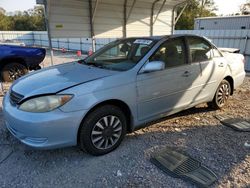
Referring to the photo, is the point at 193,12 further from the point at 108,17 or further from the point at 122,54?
the point at 122,54

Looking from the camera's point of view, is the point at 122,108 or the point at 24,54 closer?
the point at 122,108

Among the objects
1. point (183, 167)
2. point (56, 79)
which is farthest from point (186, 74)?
point (56, 79)

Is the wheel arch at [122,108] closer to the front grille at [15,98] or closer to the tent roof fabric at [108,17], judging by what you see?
the front grille at [15,98]

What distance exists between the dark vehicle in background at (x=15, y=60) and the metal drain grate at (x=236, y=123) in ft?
18.7

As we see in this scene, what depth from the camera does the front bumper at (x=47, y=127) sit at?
104 inches

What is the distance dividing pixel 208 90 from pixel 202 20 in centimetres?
1803

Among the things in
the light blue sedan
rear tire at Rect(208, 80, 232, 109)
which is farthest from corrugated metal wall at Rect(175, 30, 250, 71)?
the light blue sedan

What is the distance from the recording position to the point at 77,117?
2.73 meters

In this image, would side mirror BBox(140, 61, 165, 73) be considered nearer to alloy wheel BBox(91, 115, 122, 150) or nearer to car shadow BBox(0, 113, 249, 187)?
alloy wheel BBox(91, 115, 122, 150)

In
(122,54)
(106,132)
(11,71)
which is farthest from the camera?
(11,71)

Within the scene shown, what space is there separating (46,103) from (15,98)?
22.9 inches

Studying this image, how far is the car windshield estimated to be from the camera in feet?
11.4

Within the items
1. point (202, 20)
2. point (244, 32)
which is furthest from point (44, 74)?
point (202, 20)

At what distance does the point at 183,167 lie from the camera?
2.88 metres
